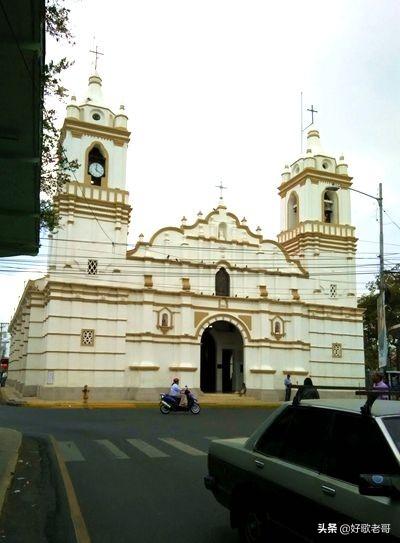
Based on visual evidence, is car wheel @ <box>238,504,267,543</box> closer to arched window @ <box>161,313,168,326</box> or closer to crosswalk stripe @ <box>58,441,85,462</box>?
crosswalk stripe @ <box>58,441,85,462</box>

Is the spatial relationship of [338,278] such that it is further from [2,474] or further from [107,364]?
[2,474]

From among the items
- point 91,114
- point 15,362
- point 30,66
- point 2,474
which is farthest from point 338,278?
point 30,66

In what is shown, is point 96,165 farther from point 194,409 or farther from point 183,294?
point 194,409

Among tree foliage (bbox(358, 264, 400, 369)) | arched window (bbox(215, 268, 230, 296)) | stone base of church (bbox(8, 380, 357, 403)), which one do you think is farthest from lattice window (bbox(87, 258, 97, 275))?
tree foliage (bbox(358, 264, 400, 369))

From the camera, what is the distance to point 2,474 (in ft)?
Answer: 28.1

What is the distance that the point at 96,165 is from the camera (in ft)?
106

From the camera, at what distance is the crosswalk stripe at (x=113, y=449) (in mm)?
11109

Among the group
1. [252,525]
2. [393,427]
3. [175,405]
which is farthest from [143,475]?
[175,405]

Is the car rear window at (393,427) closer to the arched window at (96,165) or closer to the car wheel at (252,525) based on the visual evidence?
the car wheel at (252,525)

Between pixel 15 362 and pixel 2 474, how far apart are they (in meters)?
35.5

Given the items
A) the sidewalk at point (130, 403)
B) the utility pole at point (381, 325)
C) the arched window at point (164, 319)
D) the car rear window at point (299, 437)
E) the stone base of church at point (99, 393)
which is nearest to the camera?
the car rear window at point (299, 437)

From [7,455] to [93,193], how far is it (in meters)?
22.8

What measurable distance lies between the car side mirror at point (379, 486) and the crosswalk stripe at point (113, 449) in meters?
8.10

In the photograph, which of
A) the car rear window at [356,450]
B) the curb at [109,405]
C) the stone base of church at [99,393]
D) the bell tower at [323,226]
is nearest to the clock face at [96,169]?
the stone base of church at [99,393]
